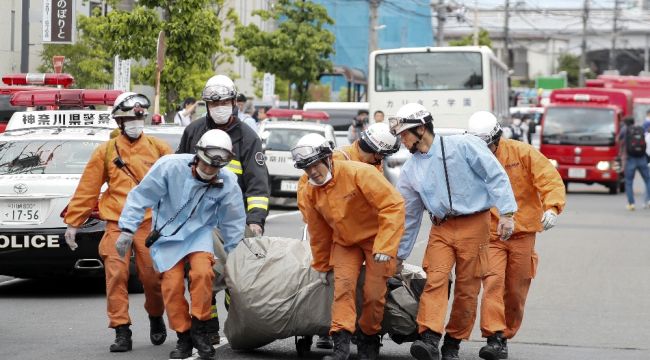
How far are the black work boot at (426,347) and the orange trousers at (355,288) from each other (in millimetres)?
295

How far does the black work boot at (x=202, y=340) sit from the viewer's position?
9102 mm

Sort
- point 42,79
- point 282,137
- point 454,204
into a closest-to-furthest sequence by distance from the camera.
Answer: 1. point 454,204
2. point 42,79
3. point 282,137

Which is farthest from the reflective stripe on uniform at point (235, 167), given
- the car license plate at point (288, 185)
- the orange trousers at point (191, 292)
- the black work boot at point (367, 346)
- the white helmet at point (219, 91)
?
the car license plate at point (288, 185)

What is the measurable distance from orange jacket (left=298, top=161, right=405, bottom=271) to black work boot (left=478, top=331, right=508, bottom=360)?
114 centimetres

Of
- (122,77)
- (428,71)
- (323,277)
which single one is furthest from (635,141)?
(323,277)

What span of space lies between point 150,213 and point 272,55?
1397 inches

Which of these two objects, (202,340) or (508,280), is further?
(508,280)

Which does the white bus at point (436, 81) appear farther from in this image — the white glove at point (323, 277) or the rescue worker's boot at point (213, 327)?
the white glove at point (323, 277)

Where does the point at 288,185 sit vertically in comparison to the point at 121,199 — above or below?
below

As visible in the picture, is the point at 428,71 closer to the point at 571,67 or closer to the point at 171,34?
the point at 171,34

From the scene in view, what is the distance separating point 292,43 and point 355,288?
36728 millimetres

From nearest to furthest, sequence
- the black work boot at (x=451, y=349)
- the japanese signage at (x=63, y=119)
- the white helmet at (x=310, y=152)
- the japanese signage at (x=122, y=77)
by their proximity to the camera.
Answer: the white helmet at (x=310, y=152) < the black work boot at (x=451, y=349) < the japanese signage at (x=63, y=119) < the japanese signage at (x=122, y=77)

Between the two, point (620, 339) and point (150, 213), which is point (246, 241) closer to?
point (150, 213)

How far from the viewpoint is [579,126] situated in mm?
37156
